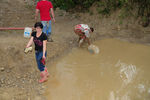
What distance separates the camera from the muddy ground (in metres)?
3.63

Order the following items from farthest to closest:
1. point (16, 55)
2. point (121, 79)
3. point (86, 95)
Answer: point (16, 55) < point (121, 79) < point (86, 95)

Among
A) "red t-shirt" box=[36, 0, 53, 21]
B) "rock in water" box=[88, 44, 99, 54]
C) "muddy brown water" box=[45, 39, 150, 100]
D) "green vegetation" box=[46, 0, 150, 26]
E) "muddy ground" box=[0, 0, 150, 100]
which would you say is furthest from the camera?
"green vegetation" box=[46, 0, 150, 26]

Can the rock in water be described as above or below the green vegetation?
below

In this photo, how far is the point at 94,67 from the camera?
431 cm

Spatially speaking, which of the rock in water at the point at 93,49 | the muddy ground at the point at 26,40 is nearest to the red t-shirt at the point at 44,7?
the muddy ground at the point at 26,40

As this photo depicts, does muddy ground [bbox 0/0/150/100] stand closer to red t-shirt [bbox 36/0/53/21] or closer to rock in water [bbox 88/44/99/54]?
rock in water [bbox 88/44/99/54]

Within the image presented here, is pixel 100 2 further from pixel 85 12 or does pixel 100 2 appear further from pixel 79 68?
pixel 79 68

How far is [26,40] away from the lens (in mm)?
5016

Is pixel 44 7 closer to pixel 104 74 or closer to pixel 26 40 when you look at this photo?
pixel 26 40

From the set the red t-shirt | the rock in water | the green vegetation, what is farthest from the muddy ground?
the red t-shirt

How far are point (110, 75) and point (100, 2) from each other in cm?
396

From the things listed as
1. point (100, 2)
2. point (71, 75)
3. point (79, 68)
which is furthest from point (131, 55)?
point (100, 2)

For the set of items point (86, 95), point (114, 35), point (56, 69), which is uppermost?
point (114, 35)

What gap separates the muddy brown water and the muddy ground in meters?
0.36
